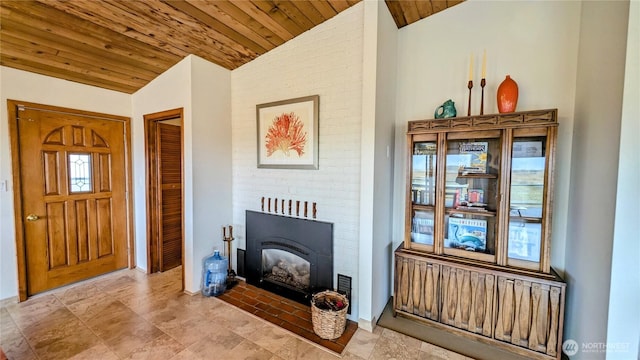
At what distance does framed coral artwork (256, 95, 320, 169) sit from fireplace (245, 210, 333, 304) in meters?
0.61

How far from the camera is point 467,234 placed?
2.21 m

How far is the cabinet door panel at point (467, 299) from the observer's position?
6.56 ft

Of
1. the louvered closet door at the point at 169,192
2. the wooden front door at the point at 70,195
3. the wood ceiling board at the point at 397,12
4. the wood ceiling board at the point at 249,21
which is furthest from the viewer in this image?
the louvered closet door at the point at 169,192

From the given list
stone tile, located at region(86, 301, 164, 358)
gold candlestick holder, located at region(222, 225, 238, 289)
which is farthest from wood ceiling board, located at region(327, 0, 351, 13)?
stone tile, located at region(86, 301, 164, 358)

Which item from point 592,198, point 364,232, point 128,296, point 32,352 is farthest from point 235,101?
point 592,198

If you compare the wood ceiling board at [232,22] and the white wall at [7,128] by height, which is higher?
the wood ceiling board at [232,22]

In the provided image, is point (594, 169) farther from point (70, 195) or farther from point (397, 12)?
point (70, 195)

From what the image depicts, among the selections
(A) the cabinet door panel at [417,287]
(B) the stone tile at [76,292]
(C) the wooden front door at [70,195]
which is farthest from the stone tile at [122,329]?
(A) the cabinet door panel at [417,287]

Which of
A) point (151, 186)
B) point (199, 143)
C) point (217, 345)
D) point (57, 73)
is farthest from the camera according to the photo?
point (151, 186)

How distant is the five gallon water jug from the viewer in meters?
2.74

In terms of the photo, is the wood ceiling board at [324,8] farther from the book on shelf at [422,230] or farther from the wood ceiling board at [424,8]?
the book on shelf at [422,230]

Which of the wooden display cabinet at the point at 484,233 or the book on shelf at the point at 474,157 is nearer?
the wooden display cabinet at the point at 484,233

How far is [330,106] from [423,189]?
1.18m

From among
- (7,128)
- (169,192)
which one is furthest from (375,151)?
(7,128)
